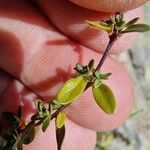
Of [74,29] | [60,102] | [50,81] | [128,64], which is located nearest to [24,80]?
[50,81]

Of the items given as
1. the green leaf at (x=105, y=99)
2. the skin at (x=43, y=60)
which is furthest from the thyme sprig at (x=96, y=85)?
the skin at (x=43, y=60)

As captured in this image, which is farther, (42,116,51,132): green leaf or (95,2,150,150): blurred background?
(95,2,150,150): blurred background

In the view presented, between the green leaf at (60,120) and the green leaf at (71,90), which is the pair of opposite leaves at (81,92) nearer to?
the green leaf at (71,90)

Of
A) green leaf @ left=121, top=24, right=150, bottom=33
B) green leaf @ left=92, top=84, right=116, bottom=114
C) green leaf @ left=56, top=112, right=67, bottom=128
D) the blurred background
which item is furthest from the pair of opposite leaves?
the blurred background

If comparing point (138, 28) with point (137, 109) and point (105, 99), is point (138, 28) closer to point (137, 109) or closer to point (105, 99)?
point (105, 99)

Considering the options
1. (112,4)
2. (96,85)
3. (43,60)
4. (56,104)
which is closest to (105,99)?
(96,85)

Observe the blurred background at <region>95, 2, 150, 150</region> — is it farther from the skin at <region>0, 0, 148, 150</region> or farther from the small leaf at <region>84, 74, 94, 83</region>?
the small leaf at <region>84, 74, 94, 83</region>
